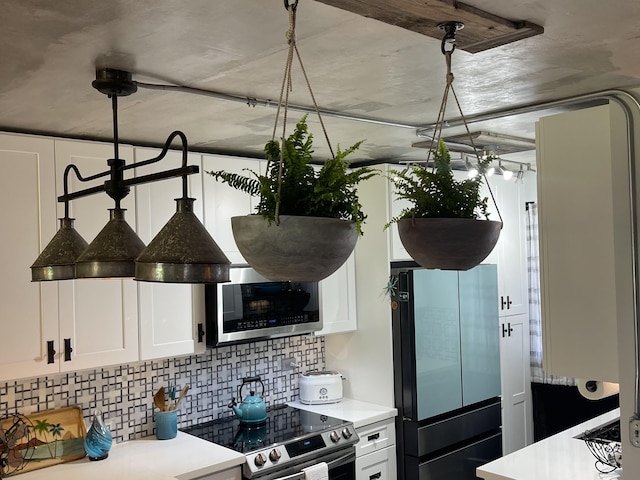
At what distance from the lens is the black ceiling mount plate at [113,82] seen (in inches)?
74.8

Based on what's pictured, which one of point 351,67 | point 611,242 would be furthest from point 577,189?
point 351,67

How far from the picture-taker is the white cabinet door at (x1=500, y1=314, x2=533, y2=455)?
453 cm

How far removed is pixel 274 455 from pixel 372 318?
3.92 ft

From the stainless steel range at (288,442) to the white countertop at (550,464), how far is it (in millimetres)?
929

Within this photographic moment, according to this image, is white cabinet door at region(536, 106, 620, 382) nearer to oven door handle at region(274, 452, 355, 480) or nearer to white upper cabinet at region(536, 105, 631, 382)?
white upper cabinet at region(536, 105, 631, 382)

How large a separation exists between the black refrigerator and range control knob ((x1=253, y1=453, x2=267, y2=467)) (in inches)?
42.4

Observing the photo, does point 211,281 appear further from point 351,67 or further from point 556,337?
point 556,337

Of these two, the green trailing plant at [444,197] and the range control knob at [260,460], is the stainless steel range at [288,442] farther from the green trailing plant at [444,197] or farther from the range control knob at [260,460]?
the green trailing plant at [444,197]

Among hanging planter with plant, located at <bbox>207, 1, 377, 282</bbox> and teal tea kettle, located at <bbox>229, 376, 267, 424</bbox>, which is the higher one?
hanging planter with plant, located at <bbox>207, 1, 377, 282</bbox>

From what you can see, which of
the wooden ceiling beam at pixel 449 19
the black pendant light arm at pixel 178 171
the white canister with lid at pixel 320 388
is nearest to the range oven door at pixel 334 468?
the white canister with lid at pixel 320 388

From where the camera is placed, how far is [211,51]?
1.76 metres

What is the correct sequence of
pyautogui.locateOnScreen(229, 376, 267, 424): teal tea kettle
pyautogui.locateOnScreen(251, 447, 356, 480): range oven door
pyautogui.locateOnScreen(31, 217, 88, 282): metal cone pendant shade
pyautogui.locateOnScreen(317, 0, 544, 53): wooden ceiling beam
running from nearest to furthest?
1. pyautogui.locateOnScreen(317, 0, 544, 53): wooden ceiling beam
2. pyautogui.locateOnScreen(31, 217, 88, 282): metal cone pendant shade
3. pyautogui.locateOnScreen(251, 447, 356, 480): range oven door
4. pyautogui.locateOnScreen(229, 376, 267, 424): teal tea kettle

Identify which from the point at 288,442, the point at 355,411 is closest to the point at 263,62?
the point at 288,442

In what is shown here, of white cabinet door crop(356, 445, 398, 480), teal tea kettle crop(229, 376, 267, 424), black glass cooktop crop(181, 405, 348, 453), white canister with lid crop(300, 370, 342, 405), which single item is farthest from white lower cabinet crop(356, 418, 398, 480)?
teal tea kettle crop(229, 376, 267, 424)
